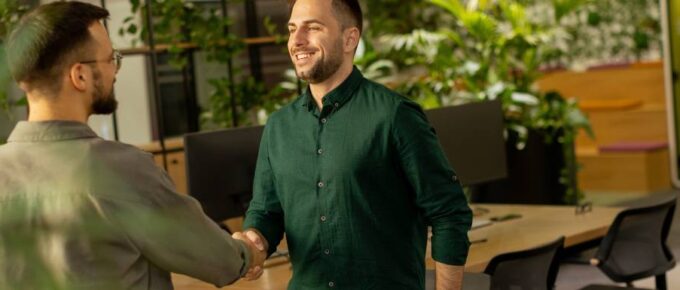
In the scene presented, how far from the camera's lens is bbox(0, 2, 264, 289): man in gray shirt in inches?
58.4

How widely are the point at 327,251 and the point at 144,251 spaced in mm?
949

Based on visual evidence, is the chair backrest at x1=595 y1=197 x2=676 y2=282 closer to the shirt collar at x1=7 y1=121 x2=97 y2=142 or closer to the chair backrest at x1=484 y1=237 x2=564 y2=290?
the chair backrest at x1=484 y1=237 x2=564 y2=290

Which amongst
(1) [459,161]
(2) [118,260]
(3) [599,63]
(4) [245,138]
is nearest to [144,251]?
(2) [118,260]

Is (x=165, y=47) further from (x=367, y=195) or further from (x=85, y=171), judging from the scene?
(x=85, y=171)

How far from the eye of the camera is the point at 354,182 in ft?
8.14

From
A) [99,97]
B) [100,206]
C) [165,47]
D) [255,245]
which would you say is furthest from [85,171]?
[165,47]

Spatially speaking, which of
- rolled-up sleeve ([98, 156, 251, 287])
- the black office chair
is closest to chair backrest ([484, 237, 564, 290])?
the black office chair

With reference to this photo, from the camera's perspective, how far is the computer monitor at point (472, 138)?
4.66 m

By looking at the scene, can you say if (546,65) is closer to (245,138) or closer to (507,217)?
(507,217)

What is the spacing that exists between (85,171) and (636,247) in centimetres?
321

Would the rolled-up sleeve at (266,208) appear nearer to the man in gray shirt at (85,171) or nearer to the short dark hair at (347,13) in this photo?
the short dark hair at (347,13)

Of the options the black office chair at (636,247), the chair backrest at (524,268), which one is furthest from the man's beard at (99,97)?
the black office chair at (636,247)

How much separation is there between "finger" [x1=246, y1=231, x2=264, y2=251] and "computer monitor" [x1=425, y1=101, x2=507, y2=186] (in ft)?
7.10

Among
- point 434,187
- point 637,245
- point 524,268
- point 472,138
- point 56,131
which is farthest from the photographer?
point 472,138
